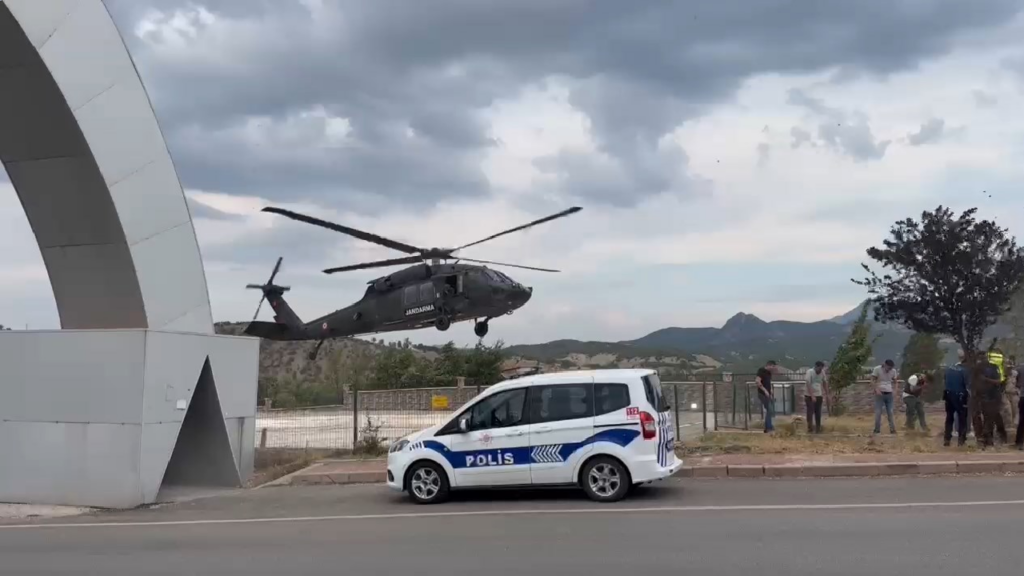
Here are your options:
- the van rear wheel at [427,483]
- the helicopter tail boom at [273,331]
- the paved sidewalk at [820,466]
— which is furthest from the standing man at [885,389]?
the helicopter tail boom at [273,331]

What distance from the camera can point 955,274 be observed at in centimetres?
2445

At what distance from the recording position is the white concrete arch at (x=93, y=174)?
12727 mm

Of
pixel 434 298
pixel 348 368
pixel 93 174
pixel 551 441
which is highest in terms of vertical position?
pixel 93 174

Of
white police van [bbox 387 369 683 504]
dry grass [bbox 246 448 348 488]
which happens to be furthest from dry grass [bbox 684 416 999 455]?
dry grass [bbox 246 448 348 488]

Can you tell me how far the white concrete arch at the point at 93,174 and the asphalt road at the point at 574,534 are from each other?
3.96 meters

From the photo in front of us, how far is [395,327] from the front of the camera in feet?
91.9

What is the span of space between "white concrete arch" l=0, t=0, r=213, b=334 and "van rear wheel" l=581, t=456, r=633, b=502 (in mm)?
7658

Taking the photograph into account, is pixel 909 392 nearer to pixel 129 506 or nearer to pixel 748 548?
pixel 748 548

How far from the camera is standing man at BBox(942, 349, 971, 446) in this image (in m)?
15.8

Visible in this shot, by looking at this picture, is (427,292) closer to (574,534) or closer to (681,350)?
(574,534)

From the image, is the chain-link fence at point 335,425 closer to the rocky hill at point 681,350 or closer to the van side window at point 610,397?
the rocky hill at point 681,350

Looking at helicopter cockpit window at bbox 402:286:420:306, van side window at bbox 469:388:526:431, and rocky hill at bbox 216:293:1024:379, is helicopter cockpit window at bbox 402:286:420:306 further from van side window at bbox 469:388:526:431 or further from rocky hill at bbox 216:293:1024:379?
van side window at bbox 469:388:526:431

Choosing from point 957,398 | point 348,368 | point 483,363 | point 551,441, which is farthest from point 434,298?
point 348,368

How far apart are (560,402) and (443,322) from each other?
14795mm
